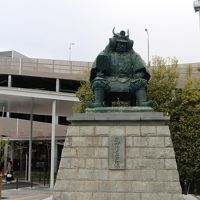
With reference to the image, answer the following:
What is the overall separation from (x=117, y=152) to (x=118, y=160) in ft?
0.58

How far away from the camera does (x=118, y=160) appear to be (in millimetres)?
9312

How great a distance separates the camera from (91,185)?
368 inches

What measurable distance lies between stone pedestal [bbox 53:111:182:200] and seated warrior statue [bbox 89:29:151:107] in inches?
25.0

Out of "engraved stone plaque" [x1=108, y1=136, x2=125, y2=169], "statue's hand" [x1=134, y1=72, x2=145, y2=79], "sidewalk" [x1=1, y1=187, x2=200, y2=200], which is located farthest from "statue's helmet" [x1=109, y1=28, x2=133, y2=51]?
"sidewalk" [x1=1, y1=187, x2=200, y2=200]

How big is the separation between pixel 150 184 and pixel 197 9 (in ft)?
119

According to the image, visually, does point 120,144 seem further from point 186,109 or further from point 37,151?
point 37,151

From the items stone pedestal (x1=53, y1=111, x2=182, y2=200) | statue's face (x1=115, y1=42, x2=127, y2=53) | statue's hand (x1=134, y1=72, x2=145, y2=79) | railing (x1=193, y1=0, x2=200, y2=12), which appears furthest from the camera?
railing (x1=193, y1=0, x2=200, y2=12)

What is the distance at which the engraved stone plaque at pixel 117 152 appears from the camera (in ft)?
30.5

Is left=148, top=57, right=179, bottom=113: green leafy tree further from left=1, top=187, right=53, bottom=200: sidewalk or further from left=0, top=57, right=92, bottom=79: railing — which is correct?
left=0, top=57, right=92, bottom=79: railing

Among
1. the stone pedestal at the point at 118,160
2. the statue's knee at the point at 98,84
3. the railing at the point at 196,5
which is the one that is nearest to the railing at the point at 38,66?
the railing at the point at 196,5

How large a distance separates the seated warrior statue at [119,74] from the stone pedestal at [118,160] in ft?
2.08

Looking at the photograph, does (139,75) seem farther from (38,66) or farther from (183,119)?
(38,66)

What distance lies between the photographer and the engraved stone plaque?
9305 mm

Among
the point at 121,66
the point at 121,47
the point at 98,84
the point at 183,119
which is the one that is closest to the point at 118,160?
the point at 98,84
